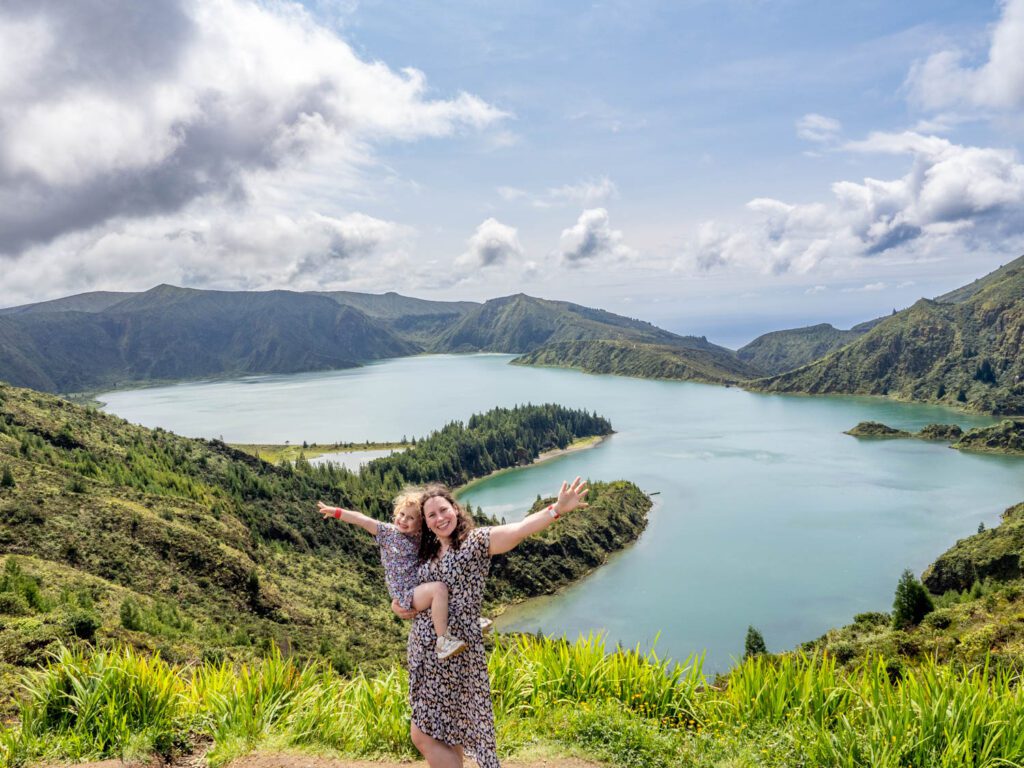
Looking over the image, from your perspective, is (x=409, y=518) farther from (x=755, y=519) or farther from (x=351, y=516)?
(x=755, y=519)

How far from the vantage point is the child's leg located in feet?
16.4

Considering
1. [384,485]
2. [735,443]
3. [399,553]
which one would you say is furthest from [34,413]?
[735,443]

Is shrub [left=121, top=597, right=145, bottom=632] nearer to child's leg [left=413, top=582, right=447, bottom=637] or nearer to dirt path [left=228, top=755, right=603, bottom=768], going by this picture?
dirt path [left=228, top=755, right=603, bottom=768]

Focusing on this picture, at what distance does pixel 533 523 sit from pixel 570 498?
0.45m

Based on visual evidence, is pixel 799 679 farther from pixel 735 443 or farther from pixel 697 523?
pixel 735 443

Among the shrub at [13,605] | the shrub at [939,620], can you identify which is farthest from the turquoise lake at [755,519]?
the shrub at [939,620]

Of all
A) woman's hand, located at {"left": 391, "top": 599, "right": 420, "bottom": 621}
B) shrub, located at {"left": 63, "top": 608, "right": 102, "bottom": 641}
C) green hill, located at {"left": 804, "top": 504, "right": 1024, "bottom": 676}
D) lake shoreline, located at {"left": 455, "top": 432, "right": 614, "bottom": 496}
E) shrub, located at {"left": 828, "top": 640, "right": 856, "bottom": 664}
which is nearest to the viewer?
woman's hand, located at {"left": 391, "top": 599, "right": 420, "bottom": 621}

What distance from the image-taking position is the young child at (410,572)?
5.00 meters

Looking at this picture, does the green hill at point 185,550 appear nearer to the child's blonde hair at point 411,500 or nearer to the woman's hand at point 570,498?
the child's blonde hair at point 411,500

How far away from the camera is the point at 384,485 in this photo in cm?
9700

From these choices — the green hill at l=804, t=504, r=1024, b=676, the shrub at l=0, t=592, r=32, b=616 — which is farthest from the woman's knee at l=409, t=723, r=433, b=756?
the shrub at l=0, t=592, r=32, b=616

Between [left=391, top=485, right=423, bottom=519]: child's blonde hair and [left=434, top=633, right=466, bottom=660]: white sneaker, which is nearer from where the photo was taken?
[left=434, top=633, right=466, bottom=660]: white sneaker

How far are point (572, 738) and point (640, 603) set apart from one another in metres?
56.8

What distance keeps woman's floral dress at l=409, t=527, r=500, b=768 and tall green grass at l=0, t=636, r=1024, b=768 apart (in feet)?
6.66
